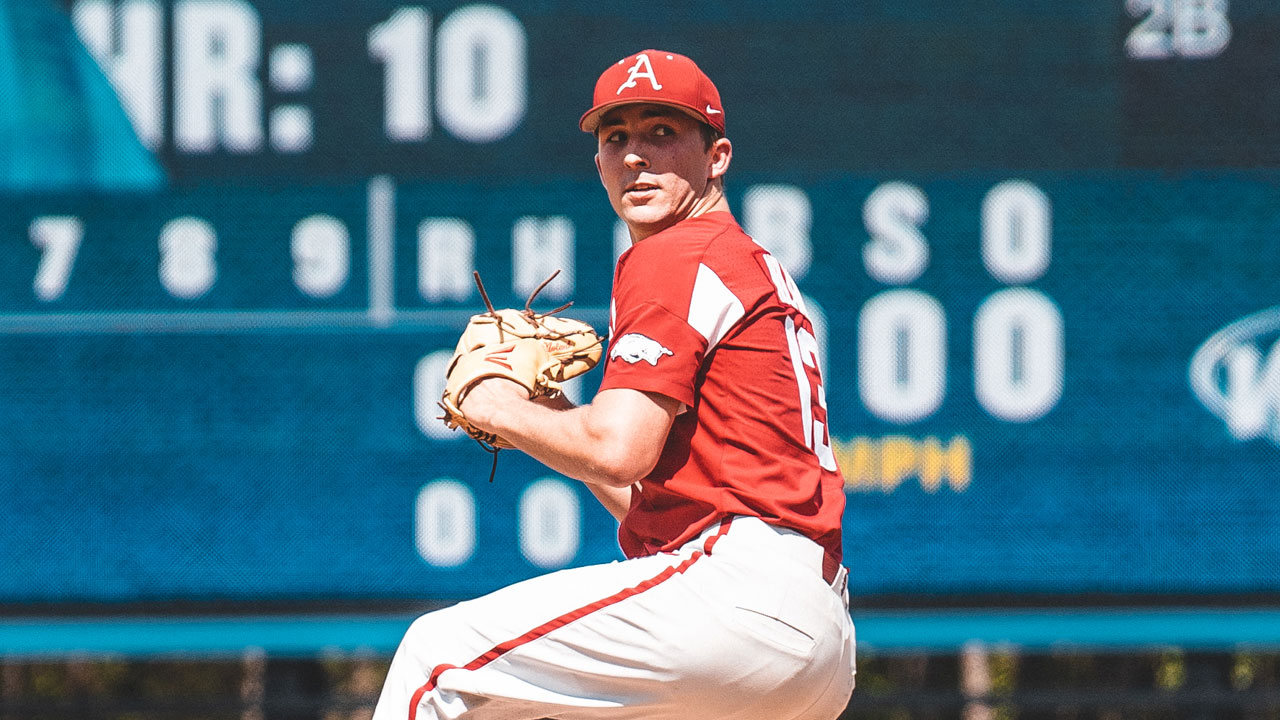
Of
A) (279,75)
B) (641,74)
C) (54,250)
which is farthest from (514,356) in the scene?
(54,250)

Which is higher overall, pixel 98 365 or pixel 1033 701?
pixel 98 365

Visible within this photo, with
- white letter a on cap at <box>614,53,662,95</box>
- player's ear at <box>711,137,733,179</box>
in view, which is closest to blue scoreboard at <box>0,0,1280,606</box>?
player's ear at <box>711,137,733,179</box>

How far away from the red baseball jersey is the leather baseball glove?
0.12 metres

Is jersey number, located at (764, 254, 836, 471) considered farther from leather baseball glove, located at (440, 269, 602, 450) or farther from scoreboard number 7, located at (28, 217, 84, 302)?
scoreboard number 7, located at (28, 217, 84, 302)

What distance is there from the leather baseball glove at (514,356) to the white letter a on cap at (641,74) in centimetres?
31

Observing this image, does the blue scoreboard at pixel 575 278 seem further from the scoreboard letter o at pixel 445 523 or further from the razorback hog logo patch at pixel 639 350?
the razorback hog logo patch at pixel 639 350

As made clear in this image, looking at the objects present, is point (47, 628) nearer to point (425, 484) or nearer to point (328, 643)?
point (328, 643)

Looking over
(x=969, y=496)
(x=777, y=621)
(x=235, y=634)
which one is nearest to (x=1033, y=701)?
(x=969, y=496)

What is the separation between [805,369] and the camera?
7.20 ft

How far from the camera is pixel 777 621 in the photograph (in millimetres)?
2025

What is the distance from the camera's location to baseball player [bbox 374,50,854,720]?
2.02 metres

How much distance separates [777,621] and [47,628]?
247 cm

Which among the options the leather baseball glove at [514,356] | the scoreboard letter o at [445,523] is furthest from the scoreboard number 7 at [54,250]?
the leather baseball glove at [514,356]

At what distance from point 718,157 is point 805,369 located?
0.36 meters
